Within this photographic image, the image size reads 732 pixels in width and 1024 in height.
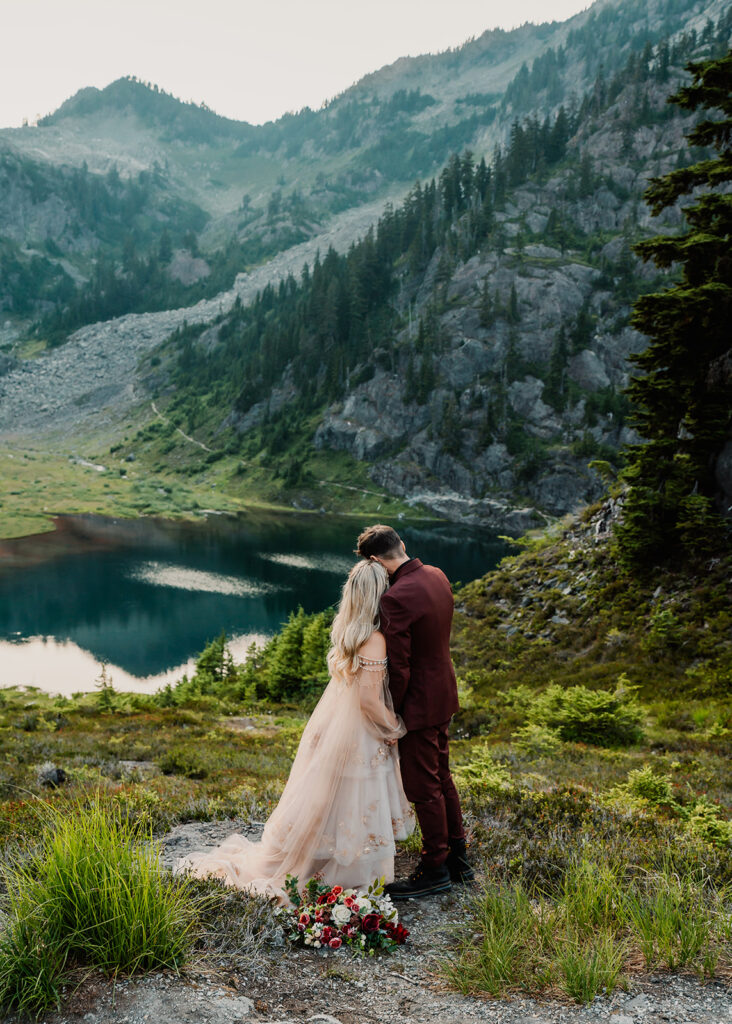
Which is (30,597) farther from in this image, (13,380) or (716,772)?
(13,380)

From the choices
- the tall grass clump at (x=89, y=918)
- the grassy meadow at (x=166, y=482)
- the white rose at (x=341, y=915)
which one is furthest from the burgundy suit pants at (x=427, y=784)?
the grassy meadow at (x=166, y=482)

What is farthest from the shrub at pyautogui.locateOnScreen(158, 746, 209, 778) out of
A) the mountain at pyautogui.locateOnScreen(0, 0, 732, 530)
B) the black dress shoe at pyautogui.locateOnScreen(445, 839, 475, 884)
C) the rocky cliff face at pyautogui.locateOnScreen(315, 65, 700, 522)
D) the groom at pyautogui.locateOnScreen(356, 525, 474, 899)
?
the rocky cliff face at pyautogui.locateOnScreen(315, 65, 700, 522)

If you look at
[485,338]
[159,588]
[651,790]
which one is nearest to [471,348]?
[485,338]

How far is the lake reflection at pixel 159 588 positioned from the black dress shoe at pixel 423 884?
3240 centimetres

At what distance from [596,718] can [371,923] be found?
989 cm

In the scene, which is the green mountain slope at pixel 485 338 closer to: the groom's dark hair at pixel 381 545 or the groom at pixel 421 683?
the groom at pixel 421 683

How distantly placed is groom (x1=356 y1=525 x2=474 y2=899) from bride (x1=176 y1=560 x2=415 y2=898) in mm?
127

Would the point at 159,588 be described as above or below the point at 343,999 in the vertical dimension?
below

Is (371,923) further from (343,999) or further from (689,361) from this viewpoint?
(689,361)

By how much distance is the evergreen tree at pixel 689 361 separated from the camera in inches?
652

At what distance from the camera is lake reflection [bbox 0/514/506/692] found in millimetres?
39719

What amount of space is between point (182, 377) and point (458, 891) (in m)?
173

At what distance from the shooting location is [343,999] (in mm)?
4281

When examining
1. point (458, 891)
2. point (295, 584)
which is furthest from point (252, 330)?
point (458, 891)
